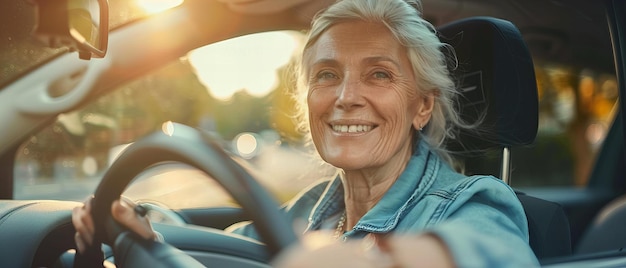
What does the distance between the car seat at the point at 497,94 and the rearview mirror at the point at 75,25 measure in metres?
0.77

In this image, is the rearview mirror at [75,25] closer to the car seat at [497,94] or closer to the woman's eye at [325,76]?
the woman's eye at [325,76]

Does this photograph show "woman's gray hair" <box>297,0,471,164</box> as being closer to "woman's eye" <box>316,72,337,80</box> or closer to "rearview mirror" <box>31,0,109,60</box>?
"woman's eye" <box>316,72,337,80</box>

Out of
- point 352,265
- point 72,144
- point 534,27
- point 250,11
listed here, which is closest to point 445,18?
point 534,27

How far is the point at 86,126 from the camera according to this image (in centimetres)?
180

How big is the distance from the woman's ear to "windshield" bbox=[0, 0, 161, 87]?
0.68 meters

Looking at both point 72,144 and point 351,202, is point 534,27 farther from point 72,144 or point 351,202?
point 72,144

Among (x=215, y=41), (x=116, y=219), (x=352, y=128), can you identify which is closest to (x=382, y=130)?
(x=352, y=128)

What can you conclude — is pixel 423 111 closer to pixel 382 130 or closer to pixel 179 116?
pixel 382 130

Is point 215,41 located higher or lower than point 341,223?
higher

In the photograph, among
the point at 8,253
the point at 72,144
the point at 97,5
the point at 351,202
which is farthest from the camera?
the point at 351,202

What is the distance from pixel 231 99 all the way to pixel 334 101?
28 cm

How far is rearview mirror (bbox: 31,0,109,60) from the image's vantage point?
1347mm

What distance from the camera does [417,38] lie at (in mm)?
1733

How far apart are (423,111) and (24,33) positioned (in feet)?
3.10
